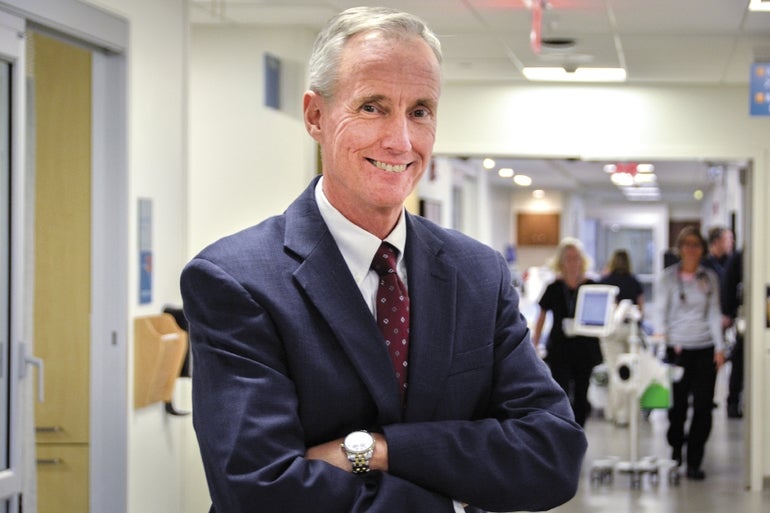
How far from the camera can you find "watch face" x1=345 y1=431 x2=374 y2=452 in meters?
1.38

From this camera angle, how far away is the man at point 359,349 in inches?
53.7

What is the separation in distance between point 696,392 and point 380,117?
711cm

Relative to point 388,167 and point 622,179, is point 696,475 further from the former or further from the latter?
point 622,179

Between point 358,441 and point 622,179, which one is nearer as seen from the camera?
point 358,441

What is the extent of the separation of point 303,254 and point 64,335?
11.2ft

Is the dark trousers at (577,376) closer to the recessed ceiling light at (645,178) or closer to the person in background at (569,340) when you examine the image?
the person in background at (569,340)

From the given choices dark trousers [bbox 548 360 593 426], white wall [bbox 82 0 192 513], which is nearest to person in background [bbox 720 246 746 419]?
dark trousers [bbox 548 360 593 426]

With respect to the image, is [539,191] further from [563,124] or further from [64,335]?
[64,335]

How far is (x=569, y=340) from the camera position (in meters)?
8.65

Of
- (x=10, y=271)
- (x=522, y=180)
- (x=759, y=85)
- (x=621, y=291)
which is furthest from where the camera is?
(x=522, y=180)

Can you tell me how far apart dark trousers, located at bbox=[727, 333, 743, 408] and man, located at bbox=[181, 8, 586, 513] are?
9524 mm

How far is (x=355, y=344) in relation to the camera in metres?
1.40

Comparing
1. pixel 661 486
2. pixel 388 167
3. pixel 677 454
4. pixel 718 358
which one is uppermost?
pixel 388 167

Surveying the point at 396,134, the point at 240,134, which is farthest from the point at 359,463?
the point at 240,134
